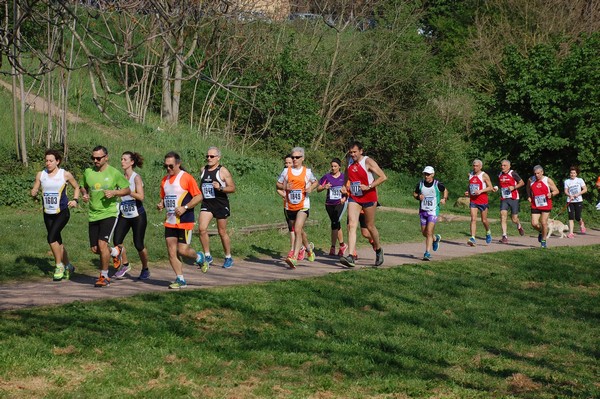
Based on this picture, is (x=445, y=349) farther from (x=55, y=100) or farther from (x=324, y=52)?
(x=324, y=52)

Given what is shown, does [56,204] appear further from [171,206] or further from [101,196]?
[171,206]

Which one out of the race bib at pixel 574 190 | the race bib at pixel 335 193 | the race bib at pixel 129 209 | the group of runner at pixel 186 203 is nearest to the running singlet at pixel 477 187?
the group of runner at pixel 186 203

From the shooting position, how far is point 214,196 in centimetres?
1553

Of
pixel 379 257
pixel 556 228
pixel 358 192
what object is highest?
pixel 358 192

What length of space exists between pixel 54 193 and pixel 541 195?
12.0 m

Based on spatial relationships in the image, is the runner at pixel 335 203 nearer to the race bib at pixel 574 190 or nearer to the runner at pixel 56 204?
the runner at pixel 56 204

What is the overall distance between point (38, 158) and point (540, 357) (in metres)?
16.6

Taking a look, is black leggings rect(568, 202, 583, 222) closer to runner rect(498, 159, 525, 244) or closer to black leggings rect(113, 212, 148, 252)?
runner rect(498, 159, 525, 244)

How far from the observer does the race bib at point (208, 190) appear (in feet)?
50.6

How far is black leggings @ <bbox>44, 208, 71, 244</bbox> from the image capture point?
1352 cm

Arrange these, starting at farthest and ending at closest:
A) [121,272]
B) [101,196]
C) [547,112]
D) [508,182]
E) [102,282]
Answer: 1. [547,112]
2. [508,182]
3. [121,272]
4. [101,196]
5. [102,282]

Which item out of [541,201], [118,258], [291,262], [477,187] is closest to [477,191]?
[477,187]

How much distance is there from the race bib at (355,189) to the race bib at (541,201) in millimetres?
7467

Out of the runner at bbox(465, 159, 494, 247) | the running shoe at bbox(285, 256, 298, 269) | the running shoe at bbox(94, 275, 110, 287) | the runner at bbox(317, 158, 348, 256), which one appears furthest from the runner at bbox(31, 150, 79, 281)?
the runner at bbox(465, 159, 494, 247)
